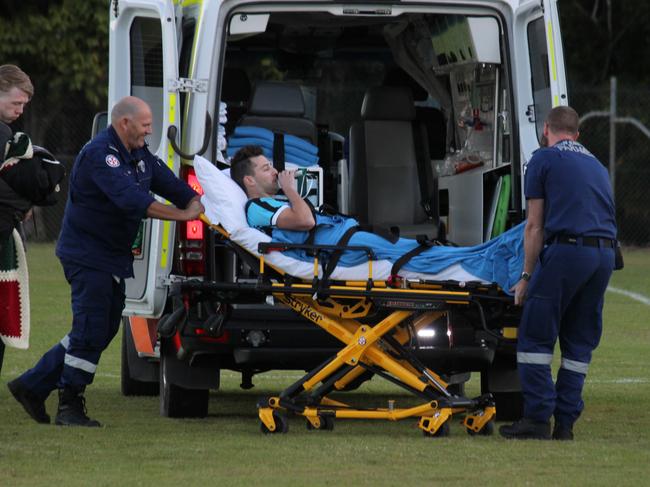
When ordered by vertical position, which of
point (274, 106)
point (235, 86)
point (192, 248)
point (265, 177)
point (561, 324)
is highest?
point (235, 86)

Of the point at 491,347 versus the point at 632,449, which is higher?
the point at 491,347

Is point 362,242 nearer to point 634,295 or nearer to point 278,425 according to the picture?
point 278,425

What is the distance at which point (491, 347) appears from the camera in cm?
819

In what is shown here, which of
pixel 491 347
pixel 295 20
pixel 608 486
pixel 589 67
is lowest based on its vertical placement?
pixel 608 486

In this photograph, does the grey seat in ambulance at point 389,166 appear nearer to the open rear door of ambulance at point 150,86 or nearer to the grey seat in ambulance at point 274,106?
the grey seat in ambulance at point 274,106

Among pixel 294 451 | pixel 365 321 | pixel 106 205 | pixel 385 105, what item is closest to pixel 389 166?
pixel 385 105

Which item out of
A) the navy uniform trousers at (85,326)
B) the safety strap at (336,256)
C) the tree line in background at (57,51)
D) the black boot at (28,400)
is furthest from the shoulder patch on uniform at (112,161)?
the tree line in background at (57,51)

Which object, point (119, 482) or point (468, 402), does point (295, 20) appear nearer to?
point (468, 402)

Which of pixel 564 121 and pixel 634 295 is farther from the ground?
pixel 564 121

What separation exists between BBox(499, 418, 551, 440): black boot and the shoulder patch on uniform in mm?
2338

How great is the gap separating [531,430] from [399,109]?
2.87 meters

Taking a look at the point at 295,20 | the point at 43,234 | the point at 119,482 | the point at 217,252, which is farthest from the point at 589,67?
the point at 119,482

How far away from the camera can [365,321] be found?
26.9 ft

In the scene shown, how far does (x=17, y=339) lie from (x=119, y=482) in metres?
1.97
